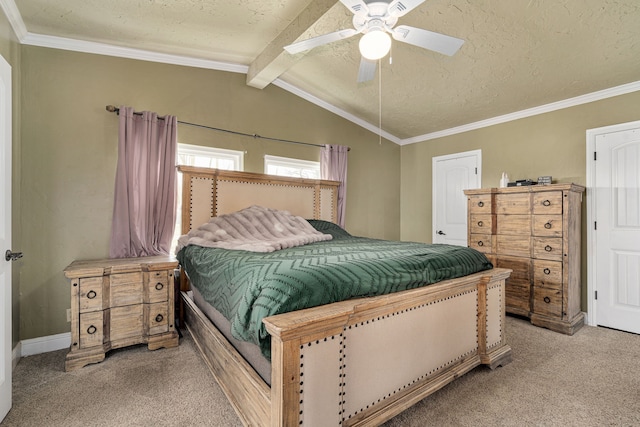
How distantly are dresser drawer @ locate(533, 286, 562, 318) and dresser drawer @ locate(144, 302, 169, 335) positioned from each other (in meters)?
3.53

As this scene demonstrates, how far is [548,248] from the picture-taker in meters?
3.01

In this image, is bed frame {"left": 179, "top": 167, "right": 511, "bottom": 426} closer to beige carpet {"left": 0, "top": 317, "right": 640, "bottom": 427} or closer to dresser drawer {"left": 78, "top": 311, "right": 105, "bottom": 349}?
beige carpet {"left": 0, "top": 317, "right": 640, "bottom": 427}

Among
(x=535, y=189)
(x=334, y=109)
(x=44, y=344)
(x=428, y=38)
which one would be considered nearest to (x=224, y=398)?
(x=44, y=344)

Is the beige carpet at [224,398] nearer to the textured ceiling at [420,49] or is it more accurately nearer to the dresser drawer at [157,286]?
the dresser drawer at [157,286]

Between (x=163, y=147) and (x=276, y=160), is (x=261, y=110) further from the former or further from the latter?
(x=163, y=147)

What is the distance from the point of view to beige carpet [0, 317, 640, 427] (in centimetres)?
162

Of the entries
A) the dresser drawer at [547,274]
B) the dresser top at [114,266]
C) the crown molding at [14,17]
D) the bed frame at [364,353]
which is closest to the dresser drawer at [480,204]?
the dresser drawer at [547,274]

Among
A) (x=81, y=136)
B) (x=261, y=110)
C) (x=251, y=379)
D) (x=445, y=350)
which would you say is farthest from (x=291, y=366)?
(x=261, y=110)

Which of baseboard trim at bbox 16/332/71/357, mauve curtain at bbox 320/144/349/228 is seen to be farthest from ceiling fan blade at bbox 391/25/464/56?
baseboard trim at bbox 16/332/71/357

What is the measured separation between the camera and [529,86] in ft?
10.1

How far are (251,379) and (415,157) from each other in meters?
4.21

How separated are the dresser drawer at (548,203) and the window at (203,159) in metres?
3.16

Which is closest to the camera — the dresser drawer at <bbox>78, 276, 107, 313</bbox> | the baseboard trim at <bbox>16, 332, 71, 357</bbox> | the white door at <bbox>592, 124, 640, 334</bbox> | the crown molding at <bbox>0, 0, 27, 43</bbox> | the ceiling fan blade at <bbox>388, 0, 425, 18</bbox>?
the ceiling fan blade at <bbox>388, 0, 425, 18</bbox>

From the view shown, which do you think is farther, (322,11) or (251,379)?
(322,11)
